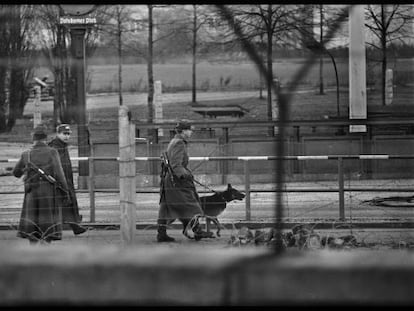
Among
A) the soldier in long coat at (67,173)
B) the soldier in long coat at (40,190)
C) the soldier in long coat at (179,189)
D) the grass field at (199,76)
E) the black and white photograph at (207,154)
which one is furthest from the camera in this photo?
the soldier in long coat at (179,189)

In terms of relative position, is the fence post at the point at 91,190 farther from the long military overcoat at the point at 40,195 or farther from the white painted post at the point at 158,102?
the white painted post at the point at 158,102

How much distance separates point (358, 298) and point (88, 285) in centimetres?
98

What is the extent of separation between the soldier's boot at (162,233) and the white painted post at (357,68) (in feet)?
5.07

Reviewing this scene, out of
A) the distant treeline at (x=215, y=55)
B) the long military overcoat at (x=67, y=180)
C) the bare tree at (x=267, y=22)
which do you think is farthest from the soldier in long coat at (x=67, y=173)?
the bare tree at (x=267, y=22)

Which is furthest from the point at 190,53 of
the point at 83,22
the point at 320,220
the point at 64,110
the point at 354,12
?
the point at 320,220

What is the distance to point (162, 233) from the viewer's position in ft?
21.0

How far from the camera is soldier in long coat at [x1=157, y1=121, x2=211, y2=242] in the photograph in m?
6.98

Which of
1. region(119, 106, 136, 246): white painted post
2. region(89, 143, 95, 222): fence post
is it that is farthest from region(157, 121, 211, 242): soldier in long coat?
region(89, 143, 95, 222): fence post

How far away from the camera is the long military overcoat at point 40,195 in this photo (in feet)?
20.4

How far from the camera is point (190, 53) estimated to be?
15.5 feet

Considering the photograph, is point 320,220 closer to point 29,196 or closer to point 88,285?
point 29,196

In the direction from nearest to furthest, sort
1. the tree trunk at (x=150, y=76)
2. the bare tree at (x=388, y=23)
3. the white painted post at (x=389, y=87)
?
the bare tree at (x=388, y=23), the tree trunk at (x=150, y=76), the white painted post at (x=389, y=87)

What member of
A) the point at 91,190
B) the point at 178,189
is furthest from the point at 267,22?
the point at 91,190

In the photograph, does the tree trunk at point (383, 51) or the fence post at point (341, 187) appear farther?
the fence post at point (341, 187)
